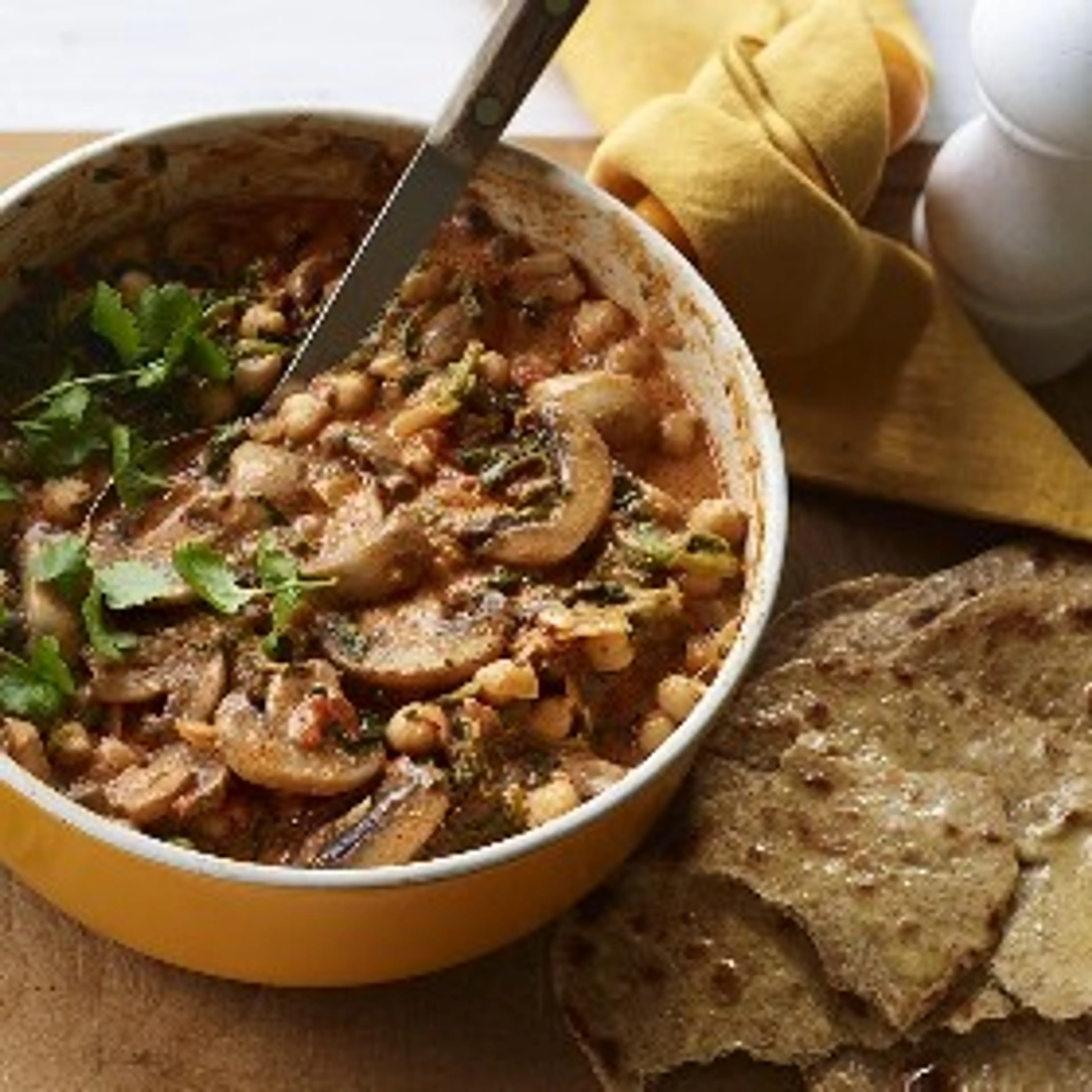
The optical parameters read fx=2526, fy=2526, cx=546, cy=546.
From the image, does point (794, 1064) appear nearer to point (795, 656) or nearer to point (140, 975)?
point (795, 656)

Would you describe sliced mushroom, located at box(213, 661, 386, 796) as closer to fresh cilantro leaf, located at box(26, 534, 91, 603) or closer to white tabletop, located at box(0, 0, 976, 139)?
fresh cilantro leaf, located at box(26, 534, 91, 603)

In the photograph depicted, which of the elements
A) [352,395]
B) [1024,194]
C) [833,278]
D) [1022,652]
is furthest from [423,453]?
[1024,194]

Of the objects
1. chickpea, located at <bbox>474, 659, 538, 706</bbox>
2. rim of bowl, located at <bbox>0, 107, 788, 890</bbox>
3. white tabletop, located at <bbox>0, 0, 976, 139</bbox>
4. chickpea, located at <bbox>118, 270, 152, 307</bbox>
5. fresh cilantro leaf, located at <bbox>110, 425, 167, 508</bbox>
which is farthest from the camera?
white tabletop, located at <bbox>0, 0, 976, 139</bbox>

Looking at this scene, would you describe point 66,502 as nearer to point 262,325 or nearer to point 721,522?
point 262,325

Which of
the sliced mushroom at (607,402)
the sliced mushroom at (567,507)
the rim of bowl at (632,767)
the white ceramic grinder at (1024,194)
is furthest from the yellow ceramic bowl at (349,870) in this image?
the white ceramic grinder at (1024,194)

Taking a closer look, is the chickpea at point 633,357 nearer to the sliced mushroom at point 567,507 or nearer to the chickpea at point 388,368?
the sliced mushroom at point 567,507

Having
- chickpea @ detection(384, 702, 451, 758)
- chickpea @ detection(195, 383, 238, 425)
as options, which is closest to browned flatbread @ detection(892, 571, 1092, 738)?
chickpea @ detection(384, 702, 451, 758)
